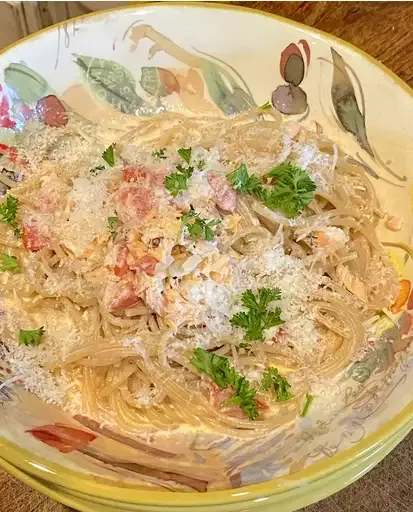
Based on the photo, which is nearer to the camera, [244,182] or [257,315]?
[257,315]

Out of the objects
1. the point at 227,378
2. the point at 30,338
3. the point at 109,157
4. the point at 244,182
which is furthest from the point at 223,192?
the point at 30,338

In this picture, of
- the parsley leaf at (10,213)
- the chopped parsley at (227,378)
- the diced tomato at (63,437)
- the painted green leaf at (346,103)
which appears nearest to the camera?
the diced tomato at (63,437)

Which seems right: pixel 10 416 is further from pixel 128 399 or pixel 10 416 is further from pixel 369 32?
pixel 369 32

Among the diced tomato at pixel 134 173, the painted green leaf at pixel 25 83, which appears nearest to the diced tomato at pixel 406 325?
the diced tomato at pixel 134 173

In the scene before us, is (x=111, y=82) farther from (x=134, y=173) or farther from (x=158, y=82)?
(x=134, y=173)

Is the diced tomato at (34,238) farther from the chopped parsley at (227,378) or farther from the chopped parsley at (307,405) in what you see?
the chopped parsley at (307,405)

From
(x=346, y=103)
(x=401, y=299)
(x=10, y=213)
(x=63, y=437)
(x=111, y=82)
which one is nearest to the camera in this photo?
(x=63, y=437)
